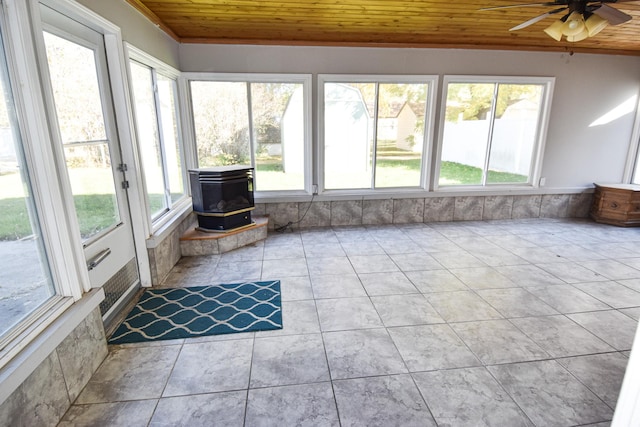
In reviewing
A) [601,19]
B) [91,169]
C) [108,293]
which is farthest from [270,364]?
[601,19]

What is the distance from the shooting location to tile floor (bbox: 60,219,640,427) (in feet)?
5.77

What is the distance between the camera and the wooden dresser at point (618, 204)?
4.84 meters

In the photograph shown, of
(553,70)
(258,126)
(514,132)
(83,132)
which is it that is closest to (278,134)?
(258,126)

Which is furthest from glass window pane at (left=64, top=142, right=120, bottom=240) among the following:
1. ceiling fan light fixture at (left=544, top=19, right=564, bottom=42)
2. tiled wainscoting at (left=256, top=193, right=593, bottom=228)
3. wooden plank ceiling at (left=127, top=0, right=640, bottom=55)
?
ceiling fan light fixture at (left=544, top=19, right=564, bottom=42)

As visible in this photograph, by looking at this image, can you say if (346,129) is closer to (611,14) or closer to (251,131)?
(251,131)

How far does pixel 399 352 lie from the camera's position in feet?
7.25

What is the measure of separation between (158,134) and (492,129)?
184 inches

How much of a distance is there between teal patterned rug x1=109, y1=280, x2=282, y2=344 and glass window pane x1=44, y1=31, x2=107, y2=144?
138 cm

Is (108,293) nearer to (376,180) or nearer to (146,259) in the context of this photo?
(146,259)

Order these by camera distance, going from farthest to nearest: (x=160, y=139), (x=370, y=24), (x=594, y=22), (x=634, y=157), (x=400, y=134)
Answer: (x=634, y=157) → (x=400, y=134) → (x=370, y=24) → (x=160, y=139) → (x=594, y=22)

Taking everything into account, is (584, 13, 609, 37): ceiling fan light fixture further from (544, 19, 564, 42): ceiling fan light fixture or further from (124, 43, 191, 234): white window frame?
(124, 43, 191, 234): white window frame

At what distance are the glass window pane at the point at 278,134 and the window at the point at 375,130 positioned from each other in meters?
0.37

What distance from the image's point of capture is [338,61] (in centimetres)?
449

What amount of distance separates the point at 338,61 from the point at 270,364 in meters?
3.89
